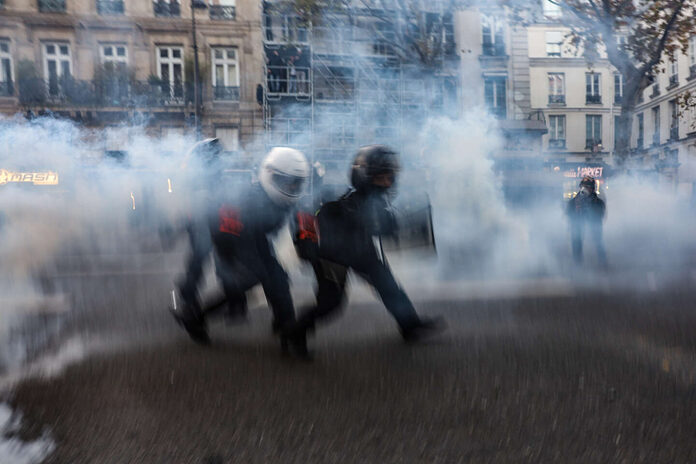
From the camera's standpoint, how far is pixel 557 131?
624 inches

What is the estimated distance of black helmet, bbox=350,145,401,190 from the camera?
4.17 metres

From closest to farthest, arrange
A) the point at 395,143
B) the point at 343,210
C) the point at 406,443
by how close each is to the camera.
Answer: the point at 406,443, the point at 343,210, the point at 395,143

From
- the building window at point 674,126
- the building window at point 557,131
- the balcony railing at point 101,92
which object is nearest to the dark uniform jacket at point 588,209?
the building window at point 557,131

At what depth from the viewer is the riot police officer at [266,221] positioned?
4.15 m

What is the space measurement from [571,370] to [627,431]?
0.94 m

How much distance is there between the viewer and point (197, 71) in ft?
36.5

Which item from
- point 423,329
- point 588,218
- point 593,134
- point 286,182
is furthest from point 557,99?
point 286,182

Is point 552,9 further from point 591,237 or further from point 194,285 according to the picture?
point 194,285

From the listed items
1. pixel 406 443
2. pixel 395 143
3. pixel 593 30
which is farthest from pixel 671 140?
pixel 406 443

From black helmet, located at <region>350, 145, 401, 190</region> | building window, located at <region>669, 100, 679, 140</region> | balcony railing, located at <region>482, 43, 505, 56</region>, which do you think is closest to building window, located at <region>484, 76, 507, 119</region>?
balcony railing, located at <region>482, 43, 505, 56</region>

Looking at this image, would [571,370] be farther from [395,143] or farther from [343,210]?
[395,143]

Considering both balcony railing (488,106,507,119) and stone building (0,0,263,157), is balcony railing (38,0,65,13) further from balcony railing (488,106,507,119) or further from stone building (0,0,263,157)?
balcony railing (488,106,507,119)

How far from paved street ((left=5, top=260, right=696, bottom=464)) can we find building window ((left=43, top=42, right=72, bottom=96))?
4.42 metres

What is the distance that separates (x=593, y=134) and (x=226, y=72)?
10795mm
